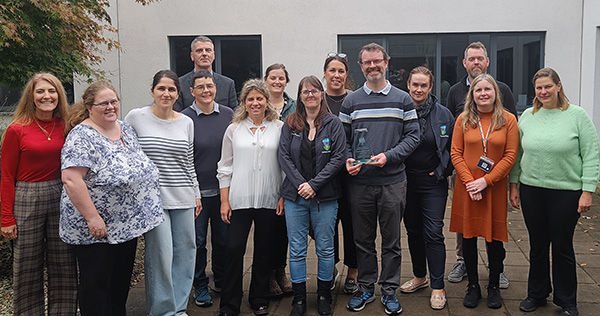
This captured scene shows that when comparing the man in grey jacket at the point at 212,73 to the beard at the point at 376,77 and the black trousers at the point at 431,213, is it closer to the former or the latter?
the beard at the point at 376,77

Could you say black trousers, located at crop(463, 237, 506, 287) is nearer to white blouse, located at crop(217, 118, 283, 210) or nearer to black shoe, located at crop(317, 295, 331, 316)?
black shoe, located at crop(317, 295, 331, 316)

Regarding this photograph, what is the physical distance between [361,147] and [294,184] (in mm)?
637

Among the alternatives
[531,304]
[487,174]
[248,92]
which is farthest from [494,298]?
[248,92]

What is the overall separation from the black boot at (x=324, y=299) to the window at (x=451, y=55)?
21.0 feet

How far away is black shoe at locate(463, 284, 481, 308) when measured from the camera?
457 cm

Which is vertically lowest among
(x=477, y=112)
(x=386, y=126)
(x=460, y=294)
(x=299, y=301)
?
(x=460, y=294)

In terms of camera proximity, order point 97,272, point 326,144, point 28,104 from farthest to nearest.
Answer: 1. point 326,144
2. point 28,104
3. point 97,272

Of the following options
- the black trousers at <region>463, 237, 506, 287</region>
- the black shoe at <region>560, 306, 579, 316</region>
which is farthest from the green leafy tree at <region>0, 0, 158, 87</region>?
the black shoe at <region>560, 306, 579, 316</region>

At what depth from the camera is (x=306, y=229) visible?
173 inches

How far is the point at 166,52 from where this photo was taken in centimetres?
1039

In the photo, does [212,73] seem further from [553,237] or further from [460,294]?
[553,237]

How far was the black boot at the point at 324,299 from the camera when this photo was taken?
14.5 ft

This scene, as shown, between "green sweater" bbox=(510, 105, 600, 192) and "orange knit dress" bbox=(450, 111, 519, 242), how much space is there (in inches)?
7.5

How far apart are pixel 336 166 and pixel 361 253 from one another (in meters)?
0.84
